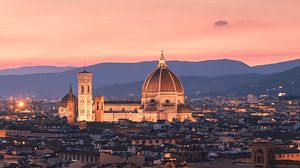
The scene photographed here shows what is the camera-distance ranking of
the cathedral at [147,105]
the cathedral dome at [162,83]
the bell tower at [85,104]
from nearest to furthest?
the cathedral at [147,105]
the cathedral dome at [162,83]
the bell tower at [85,104]

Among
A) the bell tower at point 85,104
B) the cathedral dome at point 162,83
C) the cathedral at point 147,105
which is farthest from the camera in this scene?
the bell tower at point 85,104

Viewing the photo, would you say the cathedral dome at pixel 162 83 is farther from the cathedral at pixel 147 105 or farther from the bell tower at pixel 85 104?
the bell tower at pixel 85 104

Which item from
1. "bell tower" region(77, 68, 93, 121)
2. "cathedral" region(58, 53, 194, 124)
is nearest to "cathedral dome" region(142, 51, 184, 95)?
"cathedral" region(58, 53, 194, 124)

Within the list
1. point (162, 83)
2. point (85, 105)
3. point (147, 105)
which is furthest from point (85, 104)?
point (162, 83)

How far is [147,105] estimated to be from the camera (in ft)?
536

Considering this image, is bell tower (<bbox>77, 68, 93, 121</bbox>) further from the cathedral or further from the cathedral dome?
the cathedral dome

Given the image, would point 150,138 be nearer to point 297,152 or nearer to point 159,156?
point 159,156

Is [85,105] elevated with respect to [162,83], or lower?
lower

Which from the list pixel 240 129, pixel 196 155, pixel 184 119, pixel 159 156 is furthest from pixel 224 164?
pixel 184 119

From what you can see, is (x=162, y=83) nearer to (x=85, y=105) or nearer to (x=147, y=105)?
(x=147, y=105)

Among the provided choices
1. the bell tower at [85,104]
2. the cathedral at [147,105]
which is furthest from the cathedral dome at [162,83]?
the bell tower at [85,104]

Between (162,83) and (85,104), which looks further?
(85,104)

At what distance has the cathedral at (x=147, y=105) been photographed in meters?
161

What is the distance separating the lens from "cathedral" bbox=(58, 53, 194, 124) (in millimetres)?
160750
